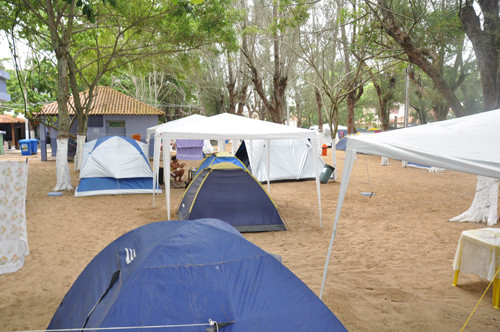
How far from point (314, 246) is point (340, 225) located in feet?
5.11

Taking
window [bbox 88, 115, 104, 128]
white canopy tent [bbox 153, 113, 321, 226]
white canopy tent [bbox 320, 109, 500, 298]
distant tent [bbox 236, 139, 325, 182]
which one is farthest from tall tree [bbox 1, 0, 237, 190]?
window [bbox 88, 115, 104, 128]

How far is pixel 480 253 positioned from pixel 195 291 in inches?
138

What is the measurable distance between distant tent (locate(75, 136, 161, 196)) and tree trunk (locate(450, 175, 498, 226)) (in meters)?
7.92

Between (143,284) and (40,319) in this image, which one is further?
(40,319)

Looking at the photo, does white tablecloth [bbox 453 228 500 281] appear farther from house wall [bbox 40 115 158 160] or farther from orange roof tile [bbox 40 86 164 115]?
house wall [bbox 40 115 158 160]

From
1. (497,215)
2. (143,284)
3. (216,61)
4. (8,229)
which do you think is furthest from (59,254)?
(216,61)

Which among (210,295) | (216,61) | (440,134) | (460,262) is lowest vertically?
(460,262)

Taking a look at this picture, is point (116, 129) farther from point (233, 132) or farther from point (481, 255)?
point (481, 255)

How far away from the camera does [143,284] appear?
106 inches

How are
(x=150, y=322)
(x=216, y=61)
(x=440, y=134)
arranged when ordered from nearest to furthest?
(x=150, y=322) < (x=440, y=134) < (x=216, y=61)

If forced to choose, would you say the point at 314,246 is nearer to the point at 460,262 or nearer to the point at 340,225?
the point at 340,225

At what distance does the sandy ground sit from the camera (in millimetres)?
4043

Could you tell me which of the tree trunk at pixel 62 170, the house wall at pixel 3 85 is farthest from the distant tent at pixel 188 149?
the house wall at pixel 3 85

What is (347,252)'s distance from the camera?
6.04 meters
